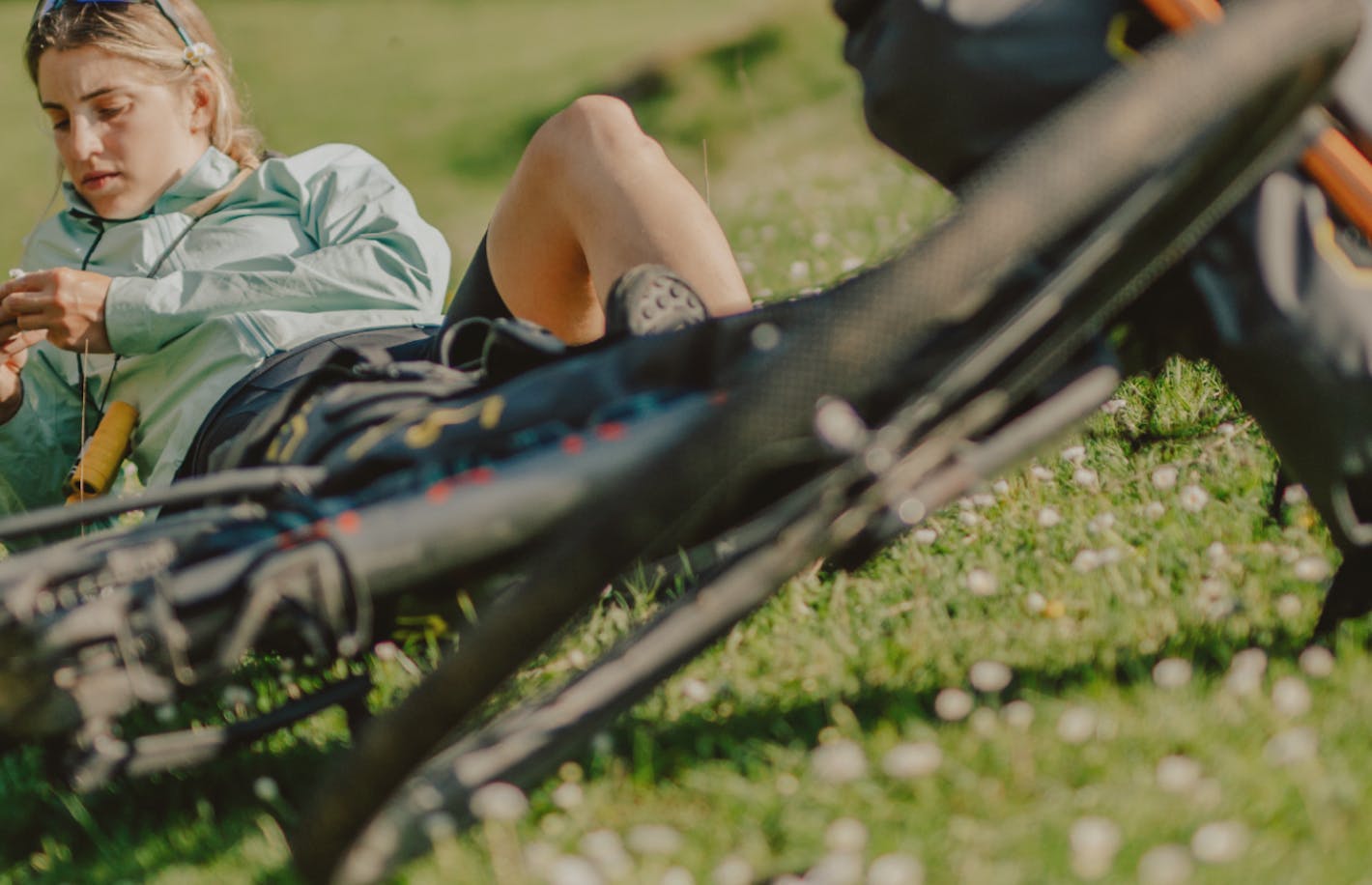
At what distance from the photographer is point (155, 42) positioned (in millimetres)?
2994

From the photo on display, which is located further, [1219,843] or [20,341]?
[20,341]

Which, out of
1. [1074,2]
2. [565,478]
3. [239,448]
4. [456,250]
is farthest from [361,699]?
[456,250]

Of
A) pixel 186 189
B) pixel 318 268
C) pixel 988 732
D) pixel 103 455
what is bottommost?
pixel 988 732

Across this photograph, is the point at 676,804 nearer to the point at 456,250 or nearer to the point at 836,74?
the point at 456,250

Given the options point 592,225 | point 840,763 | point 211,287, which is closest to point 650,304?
point 592,225

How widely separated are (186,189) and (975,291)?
2.17m

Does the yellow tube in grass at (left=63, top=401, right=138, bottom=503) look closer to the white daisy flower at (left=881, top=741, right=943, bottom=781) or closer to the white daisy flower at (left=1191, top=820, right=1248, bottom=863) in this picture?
the white daisy flower at (left=881, top=741, right=943, bottom=781)

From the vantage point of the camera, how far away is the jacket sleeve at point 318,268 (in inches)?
105

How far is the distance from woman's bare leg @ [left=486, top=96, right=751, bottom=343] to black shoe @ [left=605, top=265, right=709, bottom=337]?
22 centimetres

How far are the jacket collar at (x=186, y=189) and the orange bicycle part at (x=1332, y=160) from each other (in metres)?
2.08

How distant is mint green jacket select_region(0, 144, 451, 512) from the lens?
2.66 m

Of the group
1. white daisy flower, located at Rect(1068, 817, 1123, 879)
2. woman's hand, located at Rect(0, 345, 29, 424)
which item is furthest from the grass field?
woman's hand, located at Rect(0, 345, 29, 424)

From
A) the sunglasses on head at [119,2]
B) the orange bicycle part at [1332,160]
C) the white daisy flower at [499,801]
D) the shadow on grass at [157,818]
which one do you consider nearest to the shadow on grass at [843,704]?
the white daisy flower at [499,801]

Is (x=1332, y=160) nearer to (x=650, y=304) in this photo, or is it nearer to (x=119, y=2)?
(x=650, y=304)
